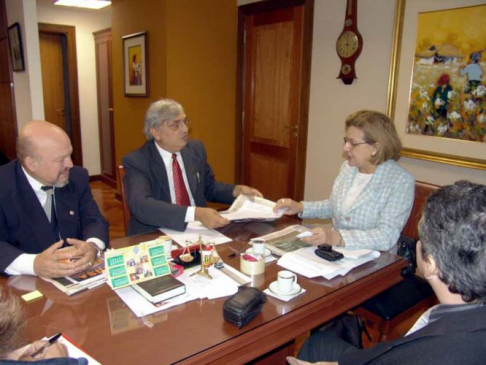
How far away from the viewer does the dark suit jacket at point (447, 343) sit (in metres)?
0.83

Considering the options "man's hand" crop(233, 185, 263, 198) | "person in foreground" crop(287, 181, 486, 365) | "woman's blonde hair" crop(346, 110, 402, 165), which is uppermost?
"woman's blonde hair" crop(346, 110, 402, 165)

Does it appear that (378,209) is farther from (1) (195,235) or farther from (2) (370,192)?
(1) (195,235)

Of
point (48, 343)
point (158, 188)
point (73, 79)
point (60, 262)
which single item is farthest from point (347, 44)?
point (73, 79)

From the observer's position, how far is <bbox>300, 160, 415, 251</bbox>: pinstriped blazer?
1728mm

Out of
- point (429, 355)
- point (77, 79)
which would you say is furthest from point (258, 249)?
point (77, 79)

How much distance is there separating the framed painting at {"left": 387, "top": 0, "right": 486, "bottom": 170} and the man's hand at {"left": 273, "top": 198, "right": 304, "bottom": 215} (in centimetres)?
125

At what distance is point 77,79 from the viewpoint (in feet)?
19.4

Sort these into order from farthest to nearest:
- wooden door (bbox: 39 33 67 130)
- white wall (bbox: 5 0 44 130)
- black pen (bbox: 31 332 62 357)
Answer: wooden door (bbox: 39 33 67 130), white wall (bbox: 5 0 44 130), black pen (bbox: 31 332 62 357)

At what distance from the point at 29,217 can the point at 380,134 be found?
1.58 m

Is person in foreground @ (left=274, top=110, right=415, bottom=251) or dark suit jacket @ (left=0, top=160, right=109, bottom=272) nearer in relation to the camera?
dark suit jacket @ (left=0, top=160, right=109, bottom=272)

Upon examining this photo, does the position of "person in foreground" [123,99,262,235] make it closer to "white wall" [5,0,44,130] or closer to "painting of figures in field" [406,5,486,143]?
"painting of figures in field" [406,5,486,143]

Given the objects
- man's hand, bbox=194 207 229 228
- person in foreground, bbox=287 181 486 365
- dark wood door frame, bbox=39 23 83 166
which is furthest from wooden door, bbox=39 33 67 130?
person in foreground, bbox=287 181 486 365

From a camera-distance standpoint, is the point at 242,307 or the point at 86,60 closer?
the point at 242,307

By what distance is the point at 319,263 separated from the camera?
60.1 inches
